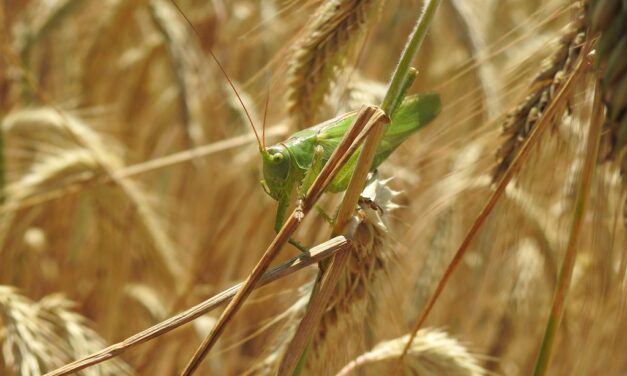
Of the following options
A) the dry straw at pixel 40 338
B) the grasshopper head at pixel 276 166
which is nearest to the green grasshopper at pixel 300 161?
the grasshopper head at pixel 276 166

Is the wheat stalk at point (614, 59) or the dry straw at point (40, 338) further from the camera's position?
the dry straw at point (40, 338)

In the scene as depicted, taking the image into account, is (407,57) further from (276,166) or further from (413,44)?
(276,166)

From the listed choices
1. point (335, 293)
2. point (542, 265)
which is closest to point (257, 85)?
point (542, 265)

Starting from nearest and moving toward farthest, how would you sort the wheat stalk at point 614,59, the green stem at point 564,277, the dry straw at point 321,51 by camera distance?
the wheat stalk at point 614,59 < the green stem at point 564,277 < the dry straw at point 321,51

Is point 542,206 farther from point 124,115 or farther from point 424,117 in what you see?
point 124,115

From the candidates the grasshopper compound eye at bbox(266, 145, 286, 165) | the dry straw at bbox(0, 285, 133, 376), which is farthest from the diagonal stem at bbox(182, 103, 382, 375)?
the dry straw at bbox(0, 285, 133, 376)

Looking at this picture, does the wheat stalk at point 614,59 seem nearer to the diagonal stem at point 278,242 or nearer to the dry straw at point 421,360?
the diagonal stem at point 278,242

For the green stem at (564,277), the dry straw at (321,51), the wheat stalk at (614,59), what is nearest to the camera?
the wheat stalk at (614,59)
